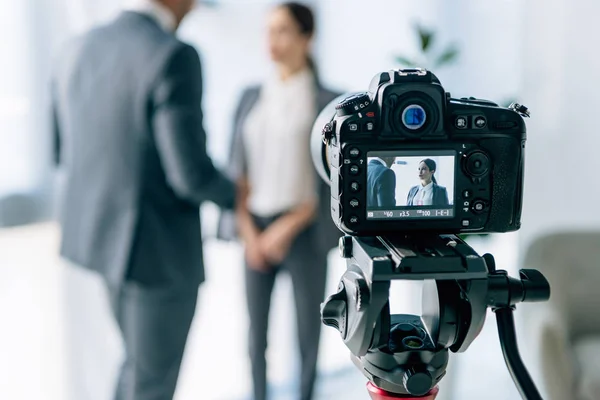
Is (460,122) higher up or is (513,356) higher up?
(460,122)

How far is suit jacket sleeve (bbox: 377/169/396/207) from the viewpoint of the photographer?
2.63 feet

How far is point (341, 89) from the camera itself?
254 centimetres

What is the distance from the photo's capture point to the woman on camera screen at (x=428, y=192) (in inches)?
31.9

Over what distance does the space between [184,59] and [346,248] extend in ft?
3.58

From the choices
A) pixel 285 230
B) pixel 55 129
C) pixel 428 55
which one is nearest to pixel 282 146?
pixel 285 230

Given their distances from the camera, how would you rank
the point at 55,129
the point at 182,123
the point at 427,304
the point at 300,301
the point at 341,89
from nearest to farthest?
the point at 427,304, the point at 182,123, the point at 55,129, the point at 300,301, the point at 341,89

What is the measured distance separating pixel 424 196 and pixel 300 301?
62.5 inches

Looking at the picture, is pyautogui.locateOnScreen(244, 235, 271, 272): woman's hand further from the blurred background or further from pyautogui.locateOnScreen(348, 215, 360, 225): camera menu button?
pyautogui.locateOnScreen(348, 215, 360, 225): camera menu button

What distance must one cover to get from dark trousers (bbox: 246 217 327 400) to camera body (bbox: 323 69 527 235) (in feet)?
4.94

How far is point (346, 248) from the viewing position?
827 mm

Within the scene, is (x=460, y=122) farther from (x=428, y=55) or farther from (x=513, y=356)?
(x=428, y=55)

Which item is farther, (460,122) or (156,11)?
(156,11)

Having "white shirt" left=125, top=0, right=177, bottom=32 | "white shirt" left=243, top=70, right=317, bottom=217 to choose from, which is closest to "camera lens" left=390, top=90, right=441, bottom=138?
"white shirt" left=125, top=0, right=177, bottom=32

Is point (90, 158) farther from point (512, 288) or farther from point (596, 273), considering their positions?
point (596, 273)
